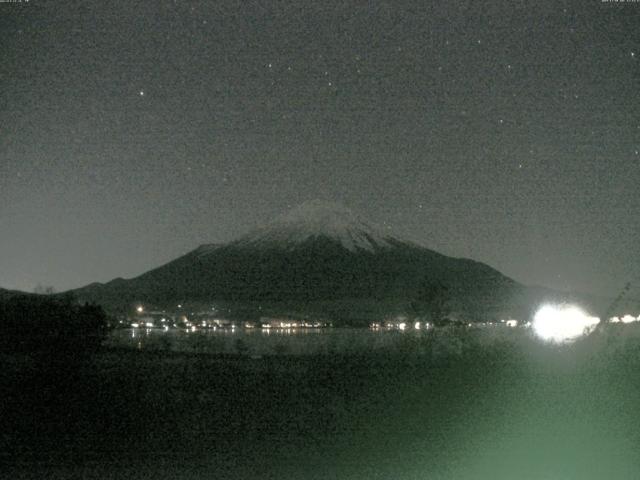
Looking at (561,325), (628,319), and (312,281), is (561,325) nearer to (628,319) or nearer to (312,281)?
(628,319)

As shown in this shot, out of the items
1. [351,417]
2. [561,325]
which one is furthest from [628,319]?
[351,417]

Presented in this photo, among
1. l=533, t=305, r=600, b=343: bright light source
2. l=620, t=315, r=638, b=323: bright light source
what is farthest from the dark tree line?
l=620, t=315, r=638, b=323: bright light source

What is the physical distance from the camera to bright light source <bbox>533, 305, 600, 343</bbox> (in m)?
21.4

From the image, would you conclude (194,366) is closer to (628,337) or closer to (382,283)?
(628,337)

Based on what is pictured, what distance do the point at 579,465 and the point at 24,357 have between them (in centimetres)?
1565

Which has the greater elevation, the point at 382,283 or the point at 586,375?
the point at 382,283

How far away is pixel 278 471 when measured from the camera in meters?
12.0

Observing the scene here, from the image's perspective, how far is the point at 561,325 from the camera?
25.0 metres

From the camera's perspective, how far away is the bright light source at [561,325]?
21.4 m

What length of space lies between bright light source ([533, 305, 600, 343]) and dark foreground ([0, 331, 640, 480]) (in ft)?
2.88

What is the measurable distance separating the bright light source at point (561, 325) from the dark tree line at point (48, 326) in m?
10.8

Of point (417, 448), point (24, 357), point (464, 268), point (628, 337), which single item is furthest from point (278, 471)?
point (464, 268)

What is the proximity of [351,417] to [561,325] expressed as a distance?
1061 centimetres

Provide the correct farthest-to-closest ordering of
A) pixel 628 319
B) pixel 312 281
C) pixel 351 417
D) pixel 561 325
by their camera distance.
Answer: pixel 312 281, pixel 628 319, pixel 561 325, pixel 351 417
